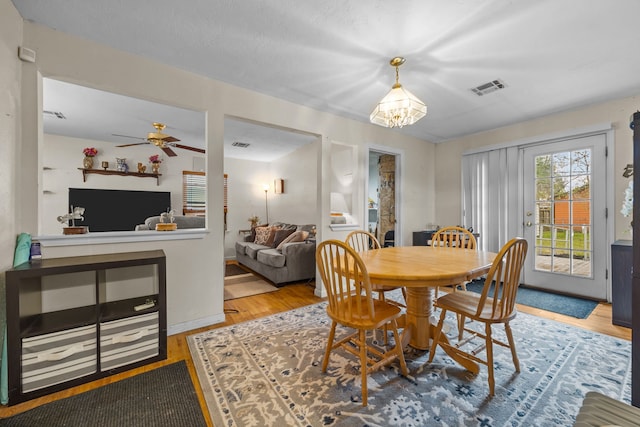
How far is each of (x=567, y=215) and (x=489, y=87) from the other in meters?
2.12

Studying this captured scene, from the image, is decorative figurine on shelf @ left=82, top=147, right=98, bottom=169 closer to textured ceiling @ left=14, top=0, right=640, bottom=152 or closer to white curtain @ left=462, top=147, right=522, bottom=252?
textured ceiling @ left=14, top=0, right=640, bottom=152

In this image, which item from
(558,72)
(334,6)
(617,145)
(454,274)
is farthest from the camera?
(617,145)

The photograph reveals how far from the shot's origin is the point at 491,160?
4066 millimetres

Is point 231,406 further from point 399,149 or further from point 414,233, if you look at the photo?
point 399,149

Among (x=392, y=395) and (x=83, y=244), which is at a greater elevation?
(x=83, y=244)

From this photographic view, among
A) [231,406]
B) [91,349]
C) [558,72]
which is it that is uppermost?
[558,72]

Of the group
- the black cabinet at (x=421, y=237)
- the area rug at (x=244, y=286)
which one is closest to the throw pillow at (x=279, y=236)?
the area rug at (x=244, y=286)

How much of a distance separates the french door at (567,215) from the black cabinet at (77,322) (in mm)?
4605

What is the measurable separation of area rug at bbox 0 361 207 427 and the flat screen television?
376cm

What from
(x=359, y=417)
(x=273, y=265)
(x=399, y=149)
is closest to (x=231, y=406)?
(x=359, y=417)

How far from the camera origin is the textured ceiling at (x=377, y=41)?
1.69m

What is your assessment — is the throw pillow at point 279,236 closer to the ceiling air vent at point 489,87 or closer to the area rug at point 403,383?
the area rug at point 403,383

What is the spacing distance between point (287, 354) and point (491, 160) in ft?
13.4

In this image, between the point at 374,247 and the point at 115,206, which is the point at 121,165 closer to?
the point at 115,206
